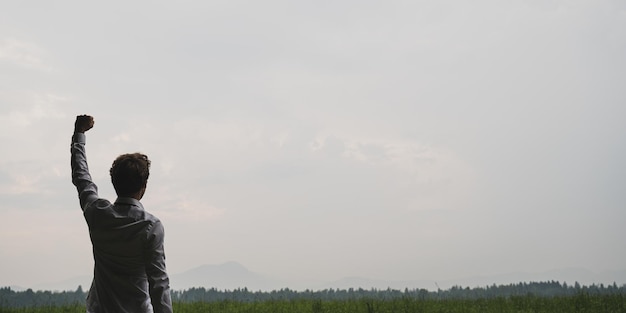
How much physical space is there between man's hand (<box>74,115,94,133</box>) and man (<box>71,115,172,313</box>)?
24.7 inches

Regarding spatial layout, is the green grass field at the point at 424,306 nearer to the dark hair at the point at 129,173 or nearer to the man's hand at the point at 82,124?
the man's hand at the point at 82,124

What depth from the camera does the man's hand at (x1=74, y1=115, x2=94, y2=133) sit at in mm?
3895

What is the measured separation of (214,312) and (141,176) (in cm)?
1618

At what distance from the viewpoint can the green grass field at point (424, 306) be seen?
17.8 m

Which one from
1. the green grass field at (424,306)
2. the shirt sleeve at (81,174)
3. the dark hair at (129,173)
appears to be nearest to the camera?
the dark hair at (129,173)

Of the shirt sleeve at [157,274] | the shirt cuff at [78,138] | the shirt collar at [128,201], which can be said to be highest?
the shirt cuff at [78,138]

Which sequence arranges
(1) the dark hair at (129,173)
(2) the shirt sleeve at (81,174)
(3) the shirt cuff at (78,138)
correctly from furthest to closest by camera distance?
(3) the shirt cuff at (78,138)
(2) the shirt sleeve at (81,174)
(1) the dark hair at (129,173)

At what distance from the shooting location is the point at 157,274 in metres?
3.29

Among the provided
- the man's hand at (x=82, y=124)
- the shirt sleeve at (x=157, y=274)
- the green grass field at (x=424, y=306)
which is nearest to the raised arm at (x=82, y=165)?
the man's hand at (x=82, y=124)

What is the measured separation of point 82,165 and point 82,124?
326 millimetres

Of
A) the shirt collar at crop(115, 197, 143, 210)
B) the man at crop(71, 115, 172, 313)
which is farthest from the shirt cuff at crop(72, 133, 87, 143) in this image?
the shirt collar at crop(115, 197, 143, 210)

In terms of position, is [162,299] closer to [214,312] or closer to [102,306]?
[102,306]

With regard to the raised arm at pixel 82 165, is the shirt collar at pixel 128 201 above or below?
below

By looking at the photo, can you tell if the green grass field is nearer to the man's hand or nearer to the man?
the man's hand
